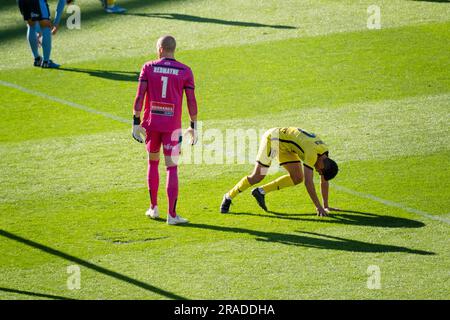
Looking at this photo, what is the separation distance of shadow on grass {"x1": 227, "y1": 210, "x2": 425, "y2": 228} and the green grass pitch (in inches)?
1.6

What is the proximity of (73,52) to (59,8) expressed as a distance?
3.23ft

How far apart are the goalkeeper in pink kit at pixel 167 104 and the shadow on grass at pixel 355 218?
1.13 m

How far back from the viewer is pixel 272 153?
11.6 m

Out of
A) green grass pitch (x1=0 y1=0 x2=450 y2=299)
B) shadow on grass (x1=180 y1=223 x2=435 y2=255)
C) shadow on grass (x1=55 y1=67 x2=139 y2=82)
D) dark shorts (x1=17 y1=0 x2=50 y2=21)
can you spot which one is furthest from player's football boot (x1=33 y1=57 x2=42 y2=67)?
shadow on grass (x1=180 y1=223 x2=435 y2=255)

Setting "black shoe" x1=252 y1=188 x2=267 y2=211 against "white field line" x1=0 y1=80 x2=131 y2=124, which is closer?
"black shoe" x1=252 y1=188 x2=267 y2=211

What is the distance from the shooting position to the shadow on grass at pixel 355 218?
1109cm

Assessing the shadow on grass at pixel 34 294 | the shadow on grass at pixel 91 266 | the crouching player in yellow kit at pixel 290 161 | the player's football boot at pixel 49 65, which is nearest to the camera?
the shadow on grass at pixel 34 294

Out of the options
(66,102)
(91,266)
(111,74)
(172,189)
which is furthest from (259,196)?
(111,74)

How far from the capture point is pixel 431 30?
20.3m

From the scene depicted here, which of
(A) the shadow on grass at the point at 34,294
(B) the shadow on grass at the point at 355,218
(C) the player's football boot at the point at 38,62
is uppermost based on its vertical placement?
(C) the player's football boot at the point at 38,62

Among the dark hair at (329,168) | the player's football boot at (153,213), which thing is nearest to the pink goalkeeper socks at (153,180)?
the player's football boot at (153,213)

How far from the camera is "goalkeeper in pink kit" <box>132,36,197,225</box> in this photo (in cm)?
1099

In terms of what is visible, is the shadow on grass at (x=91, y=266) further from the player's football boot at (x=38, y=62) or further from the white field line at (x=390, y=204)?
the player's football boot at (x=38, y=62)

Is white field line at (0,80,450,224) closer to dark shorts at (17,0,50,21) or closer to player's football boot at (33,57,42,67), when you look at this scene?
player's football boot at (33,57,42,67)
